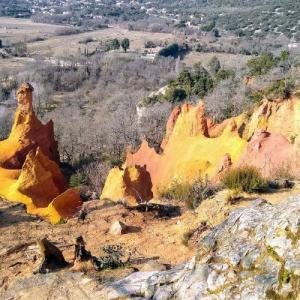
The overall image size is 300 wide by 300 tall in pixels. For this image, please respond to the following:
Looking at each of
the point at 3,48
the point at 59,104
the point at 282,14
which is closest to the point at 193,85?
the point at 59,104

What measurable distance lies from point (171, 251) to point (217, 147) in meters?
12.9

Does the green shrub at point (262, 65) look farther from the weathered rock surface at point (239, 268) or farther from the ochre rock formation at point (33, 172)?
the weathered rock surface at point (239, 268)

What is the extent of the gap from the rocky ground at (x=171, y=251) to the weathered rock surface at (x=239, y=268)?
0.01m

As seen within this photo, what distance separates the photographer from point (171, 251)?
1108cm

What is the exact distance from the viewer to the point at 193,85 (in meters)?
50.2

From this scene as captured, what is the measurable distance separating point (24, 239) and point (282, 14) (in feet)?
424

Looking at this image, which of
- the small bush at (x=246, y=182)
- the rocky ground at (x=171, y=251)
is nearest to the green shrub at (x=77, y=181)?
the rocky ground at (x=171, y=251)

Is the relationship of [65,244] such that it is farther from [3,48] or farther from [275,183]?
[3,48]

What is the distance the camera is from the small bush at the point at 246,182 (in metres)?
13.6

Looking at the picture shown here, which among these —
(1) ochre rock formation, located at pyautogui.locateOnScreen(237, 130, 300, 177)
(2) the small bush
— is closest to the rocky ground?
(2) the small bush

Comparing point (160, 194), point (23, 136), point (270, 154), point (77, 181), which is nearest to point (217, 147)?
point (270, 154)

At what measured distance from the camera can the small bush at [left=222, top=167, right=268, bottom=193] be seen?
44.8ft

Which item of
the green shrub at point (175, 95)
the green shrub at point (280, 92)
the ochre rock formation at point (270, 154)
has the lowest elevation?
the green shrub at point (175, 95)

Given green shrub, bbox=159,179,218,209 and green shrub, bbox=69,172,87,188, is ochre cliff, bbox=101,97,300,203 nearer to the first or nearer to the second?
green shrub, bbox=69,172,87,188
